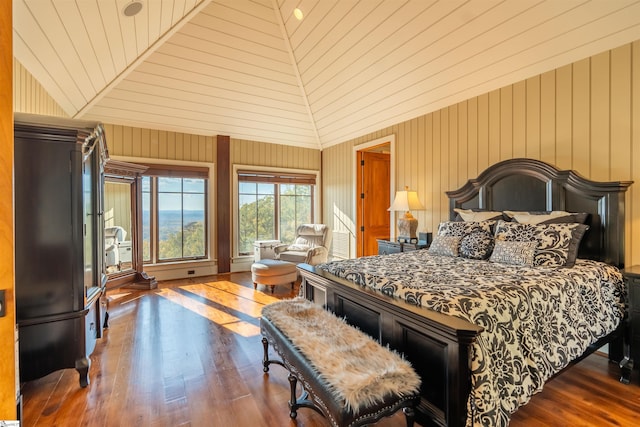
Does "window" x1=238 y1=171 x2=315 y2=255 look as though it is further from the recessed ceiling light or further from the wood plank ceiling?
the recessed ceiling light

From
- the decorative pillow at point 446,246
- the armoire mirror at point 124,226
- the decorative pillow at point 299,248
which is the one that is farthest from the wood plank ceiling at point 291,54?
the decorative pillow at point 299,248

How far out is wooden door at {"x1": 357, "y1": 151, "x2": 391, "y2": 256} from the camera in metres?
5.50

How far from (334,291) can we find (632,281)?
2.20 meters

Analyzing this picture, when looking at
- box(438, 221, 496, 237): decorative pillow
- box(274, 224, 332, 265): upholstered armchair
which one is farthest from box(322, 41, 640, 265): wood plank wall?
box(274, 224, 332, 265): upholstered armchair

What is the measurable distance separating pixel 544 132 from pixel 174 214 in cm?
550

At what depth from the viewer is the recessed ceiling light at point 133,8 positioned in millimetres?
2596

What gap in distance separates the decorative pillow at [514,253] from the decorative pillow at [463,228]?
1.16 ft

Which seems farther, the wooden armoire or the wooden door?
the wooden door

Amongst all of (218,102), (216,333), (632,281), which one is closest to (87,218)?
(216,333)

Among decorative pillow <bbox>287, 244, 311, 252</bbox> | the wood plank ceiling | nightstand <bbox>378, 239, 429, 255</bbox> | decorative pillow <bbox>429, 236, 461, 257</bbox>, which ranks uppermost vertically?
the wood plank ceiling

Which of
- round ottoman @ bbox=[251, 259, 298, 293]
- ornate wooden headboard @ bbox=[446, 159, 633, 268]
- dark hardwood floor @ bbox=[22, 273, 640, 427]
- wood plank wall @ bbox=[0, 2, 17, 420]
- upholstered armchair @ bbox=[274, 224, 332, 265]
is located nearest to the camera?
wood plank wall @ bbox=[0, 2, 17, 420]

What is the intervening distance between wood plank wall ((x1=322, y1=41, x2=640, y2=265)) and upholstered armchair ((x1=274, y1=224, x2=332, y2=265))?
1601 mm

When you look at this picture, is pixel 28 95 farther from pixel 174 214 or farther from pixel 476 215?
pixel 476 215

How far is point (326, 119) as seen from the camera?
556 centimetres
